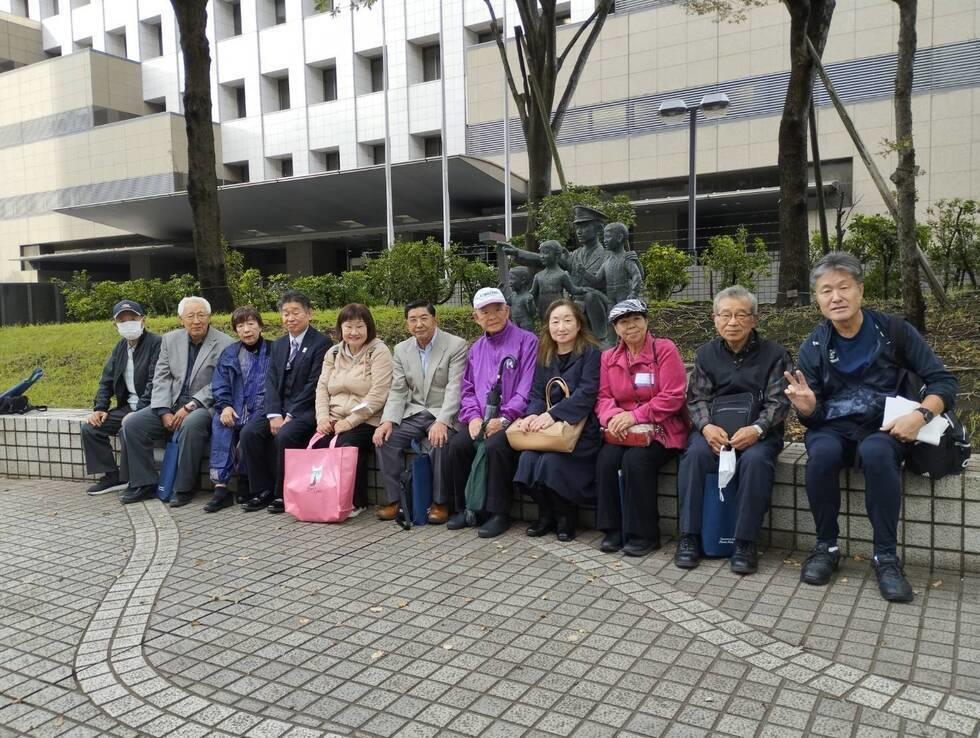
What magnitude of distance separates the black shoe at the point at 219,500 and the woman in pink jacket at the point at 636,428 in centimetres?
310

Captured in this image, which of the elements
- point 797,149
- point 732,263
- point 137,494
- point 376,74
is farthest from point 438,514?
point 376,74

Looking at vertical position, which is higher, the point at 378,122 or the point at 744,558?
the point at 378,122

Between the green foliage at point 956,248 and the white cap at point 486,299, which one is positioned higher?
the green foliage at point 956,248

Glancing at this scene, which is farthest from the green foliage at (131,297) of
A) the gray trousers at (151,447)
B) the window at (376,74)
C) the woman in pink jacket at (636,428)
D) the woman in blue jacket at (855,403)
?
the window at (376,74)

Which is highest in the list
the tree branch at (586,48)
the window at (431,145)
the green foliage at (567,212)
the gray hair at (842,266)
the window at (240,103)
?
the window at (240,103)

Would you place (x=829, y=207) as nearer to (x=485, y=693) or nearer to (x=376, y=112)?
(x=376, y=112)

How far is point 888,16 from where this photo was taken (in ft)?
78.0

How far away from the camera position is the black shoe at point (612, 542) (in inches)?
189

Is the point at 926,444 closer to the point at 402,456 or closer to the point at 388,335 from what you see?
the point at 402,456

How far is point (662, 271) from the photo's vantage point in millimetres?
14586

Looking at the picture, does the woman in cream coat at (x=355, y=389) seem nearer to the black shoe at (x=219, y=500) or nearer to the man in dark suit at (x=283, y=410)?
the man in dark suit at (x=283, y=410)

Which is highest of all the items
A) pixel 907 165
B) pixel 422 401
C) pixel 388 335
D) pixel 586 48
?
pixel 586 48

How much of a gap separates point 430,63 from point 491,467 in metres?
31.1

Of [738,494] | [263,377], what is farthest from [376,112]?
[738,494]
